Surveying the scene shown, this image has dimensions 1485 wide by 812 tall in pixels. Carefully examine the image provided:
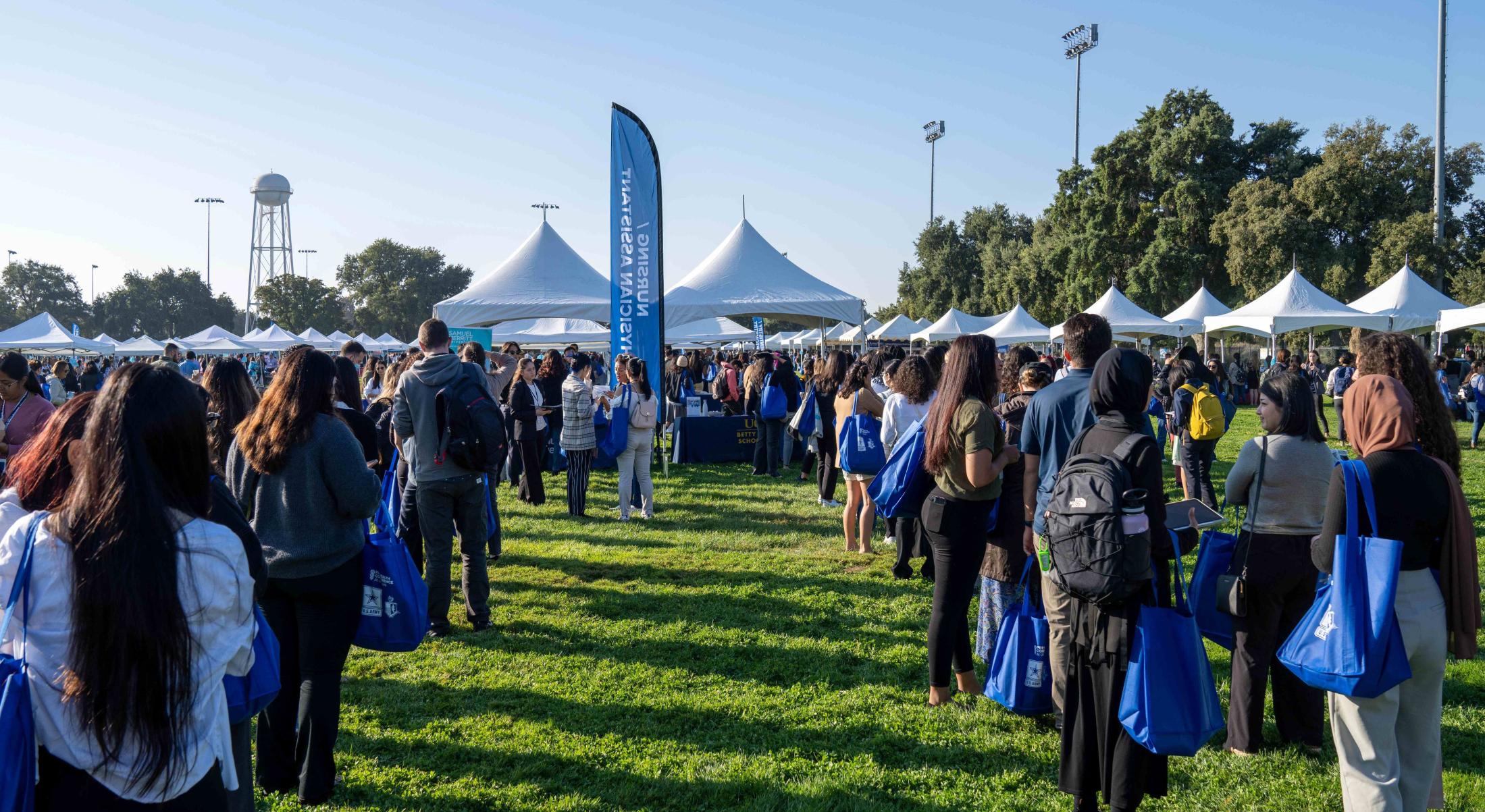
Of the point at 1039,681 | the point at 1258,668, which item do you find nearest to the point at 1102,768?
the point at 1039,681

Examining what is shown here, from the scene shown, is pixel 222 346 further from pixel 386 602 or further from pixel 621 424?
pixel 386 602

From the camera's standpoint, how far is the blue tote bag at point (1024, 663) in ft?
12.6

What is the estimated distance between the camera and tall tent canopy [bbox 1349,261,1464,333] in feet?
62.1

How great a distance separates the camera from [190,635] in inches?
71.1

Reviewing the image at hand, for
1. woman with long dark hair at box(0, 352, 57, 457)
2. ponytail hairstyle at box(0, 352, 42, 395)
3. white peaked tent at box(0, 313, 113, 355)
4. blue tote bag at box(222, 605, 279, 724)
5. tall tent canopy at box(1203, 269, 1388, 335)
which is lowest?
blue tote bag at box(222, 605, 279, 724)

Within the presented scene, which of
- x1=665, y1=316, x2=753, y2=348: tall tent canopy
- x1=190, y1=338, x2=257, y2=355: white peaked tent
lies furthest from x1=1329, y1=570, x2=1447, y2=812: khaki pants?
x1=190, y1=338, x2=257, y2=355: white peaked tent

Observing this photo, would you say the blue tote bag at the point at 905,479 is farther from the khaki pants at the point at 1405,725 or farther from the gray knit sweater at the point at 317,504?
the gray knit sweater at the point at 317,504

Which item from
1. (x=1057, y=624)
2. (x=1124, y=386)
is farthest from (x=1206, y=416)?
A: (x=1124, y=386)

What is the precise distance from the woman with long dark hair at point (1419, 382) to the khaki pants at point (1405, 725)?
415 millimetres

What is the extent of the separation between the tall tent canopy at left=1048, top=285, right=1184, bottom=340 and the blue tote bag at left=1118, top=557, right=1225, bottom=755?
2084 centimetres

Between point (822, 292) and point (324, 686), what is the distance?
12429 mm

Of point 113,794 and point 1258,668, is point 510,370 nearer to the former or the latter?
point 1258,668

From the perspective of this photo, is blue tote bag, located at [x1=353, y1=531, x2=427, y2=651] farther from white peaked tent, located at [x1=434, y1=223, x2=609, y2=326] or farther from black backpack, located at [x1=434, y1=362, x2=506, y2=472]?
white peaked tent, located at [x1=434, y1=223, x2=609, y2=326]

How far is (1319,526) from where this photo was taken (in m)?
3.92
